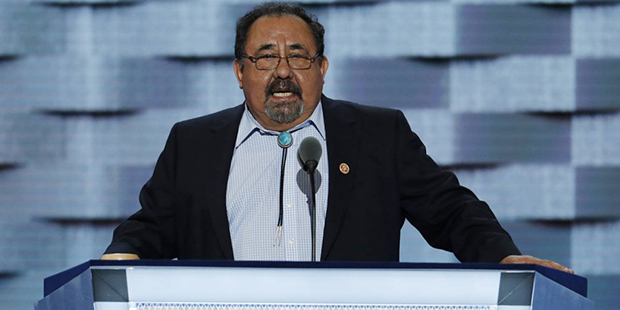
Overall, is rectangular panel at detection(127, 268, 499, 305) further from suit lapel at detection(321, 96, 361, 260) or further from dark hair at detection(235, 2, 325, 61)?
dark hair at detection(235, 2, 325, 61)

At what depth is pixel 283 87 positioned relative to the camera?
83.2 inches

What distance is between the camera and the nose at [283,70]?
210cm

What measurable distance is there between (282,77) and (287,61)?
45mm

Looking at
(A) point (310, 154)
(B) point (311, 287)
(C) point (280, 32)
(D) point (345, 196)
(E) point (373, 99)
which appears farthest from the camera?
(E) point (373, 99)

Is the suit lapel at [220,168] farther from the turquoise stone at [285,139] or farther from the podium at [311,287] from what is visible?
the podium at [311,287]

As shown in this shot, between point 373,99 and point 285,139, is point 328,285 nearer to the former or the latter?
Result: point 285,139

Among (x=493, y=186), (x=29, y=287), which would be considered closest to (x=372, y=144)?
(x=493, y=186)

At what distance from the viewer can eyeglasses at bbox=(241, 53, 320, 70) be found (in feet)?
6.91

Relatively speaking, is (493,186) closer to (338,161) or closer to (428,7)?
(428,7)

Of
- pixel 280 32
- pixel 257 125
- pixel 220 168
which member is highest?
pixel 280 32

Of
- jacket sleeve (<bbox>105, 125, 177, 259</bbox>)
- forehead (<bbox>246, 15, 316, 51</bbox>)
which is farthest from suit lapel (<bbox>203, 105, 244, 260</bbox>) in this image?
forehead (<bbox>246, 15, 316, 51</bbox>)

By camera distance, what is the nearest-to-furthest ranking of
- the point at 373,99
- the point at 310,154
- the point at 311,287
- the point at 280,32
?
the point at 311,287 < the point at 310,154 < the point at 280,32 < the point at 373,99

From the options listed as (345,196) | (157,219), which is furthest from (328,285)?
(157,219)

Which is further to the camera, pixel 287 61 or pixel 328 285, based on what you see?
pixel 287 61
